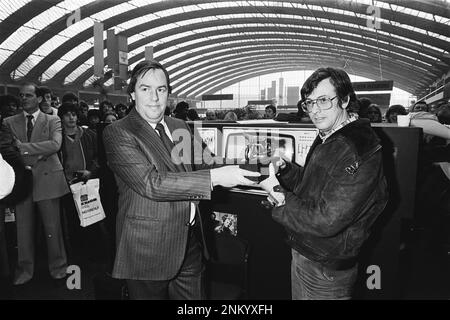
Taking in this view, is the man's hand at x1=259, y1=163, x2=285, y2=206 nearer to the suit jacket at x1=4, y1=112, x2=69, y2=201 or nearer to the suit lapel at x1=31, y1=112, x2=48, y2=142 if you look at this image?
the suit jacket at x1=4, y1=112, x2=69, y2=201

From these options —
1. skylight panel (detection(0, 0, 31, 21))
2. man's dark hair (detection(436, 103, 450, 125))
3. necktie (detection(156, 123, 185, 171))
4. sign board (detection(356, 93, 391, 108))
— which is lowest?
necktie (detection(156, 123, 185, 171))

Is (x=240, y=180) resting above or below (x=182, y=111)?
below

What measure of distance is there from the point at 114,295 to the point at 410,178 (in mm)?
2366

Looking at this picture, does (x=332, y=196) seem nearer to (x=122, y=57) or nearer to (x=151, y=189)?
(x=151, y=189)

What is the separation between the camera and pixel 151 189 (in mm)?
1558

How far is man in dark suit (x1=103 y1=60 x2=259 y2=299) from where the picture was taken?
1574mm

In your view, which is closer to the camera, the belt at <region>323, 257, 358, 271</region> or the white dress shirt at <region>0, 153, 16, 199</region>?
the white dress shirt at <region>0, 153, 16, 199</region>

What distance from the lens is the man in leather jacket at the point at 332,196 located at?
1494 millimetres

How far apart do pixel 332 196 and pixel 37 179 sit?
10.4 ft

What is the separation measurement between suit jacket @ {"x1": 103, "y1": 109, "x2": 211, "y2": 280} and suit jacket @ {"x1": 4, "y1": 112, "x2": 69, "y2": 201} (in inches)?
84.1

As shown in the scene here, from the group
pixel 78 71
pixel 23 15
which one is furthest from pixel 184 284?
pixel 78 71

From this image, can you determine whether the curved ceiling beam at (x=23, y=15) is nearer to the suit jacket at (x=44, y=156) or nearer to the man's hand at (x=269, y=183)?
the suit jacket at (x=44, y=156)

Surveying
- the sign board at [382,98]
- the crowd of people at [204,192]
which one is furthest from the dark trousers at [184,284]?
the sign board at [382,98]

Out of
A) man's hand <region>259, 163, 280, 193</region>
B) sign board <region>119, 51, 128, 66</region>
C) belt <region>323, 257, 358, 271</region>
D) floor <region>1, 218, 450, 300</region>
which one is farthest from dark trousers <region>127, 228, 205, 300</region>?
sign board <region>119, 51, 128, 66</region>
